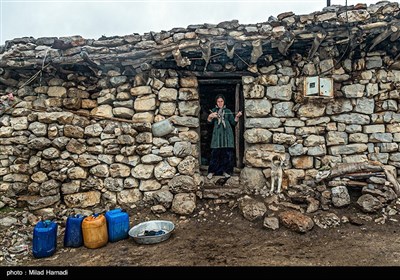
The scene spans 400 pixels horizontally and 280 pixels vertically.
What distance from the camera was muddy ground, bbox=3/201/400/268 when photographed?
10.6ft

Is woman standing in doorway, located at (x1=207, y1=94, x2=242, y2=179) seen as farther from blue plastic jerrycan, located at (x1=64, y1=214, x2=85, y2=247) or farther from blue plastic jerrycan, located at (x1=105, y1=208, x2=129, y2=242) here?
blue plastic jerrycan, located at (x1=64, y1=214, x2=85, y2=247)

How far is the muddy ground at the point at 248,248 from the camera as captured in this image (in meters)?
3.22

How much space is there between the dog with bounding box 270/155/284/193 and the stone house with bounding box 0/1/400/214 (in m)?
0.12

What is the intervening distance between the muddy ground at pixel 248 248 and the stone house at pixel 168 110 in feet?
2.82

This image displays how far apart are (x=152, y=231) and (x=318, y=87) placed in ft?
12.4

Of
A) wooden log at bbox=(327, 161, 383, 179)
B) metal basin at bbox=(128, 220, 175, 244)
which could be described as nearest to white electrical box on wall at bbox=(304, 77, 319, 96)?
wooden log at bbox=(327, 161, 383, 179)

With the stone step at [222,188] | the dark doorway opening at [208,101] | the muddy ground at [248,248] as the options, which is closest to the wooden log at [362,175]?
the muddy ground at [248,248]

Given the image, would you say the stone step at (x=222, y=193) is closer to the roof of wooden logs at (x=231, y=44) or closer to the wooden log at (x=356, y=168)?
the wooden log at (x=356, y=168)

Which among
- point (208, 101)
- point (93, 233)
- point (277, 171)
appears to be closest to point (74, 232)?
point (93, 233)

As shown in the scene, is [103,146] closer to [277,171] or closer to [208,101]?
[208,101]

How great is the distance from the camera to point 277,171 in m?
4.81

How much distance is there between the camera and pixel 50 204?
4695 mm

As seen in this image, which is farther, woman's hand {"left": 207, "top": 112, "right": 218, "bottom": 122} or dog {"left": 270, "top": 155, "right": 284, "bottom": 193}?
woman's hand {"left": 207, "top": 112, "right": 218, "bottom": 122}
